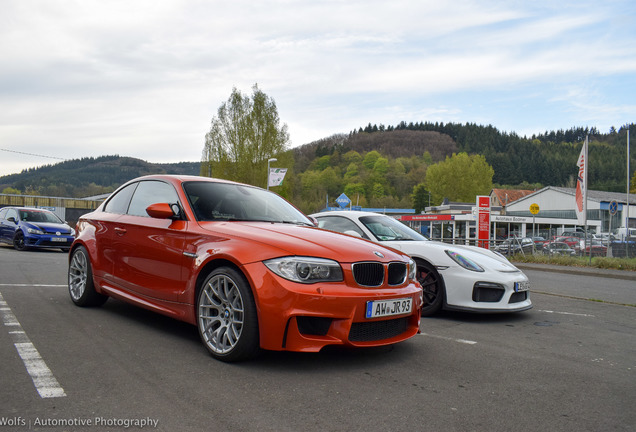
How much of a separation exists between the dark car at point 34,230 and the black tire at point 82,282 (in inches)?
468

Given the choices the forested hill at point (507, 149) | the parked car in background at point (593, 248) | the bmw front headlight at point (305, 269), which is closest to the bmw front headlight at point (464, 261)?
the bmw front headlight at point (305, 269)

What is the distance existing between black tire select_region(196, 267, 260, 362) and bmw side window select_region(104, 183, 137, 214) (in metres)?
1.99

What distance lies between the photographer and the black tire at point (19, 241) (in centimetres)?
1706

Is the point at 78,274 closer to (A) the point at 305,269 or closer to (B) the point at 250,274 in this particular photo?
(B) the point at 250,274

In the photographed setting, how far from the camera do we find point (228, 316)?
4.10 meters

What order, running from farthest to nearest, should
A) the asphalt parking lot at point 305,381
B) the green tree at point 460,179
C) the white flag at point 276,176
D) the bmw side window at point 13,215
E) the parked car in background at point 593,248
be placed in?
the green tree at point 460,179, the white flag at point 276,176, the parked car in background at point 593,248, the bmw side window at point 13,215, the asphalt parking lot at point 305,381

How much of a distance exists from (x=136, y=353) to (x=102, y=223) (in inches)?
83.7

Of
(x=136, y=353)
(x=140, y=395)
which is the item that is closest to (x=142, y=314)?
(x=136, y=353)

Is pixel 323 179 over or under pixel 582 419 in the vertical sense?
over

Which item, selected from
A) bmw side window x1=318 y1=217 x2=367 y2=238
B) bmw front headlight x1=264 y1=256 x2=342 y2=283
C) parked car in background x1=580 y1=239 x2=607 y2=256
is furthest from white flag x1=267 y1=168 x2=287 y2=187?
bmw front headlight x1=264 y1=256 x2=342 y2=283

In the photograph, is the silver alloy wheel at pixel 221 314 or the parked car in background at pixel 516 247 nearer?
the silver alloy wheel at pixel 221 314

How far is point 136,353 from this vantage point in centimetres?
421

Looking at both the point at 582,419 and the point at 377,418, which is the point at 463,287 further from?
the point at 377,418

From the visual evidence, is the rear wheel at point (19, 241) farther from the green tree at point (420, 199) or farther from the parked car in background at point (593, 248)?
the green tree at point (420, 199)
